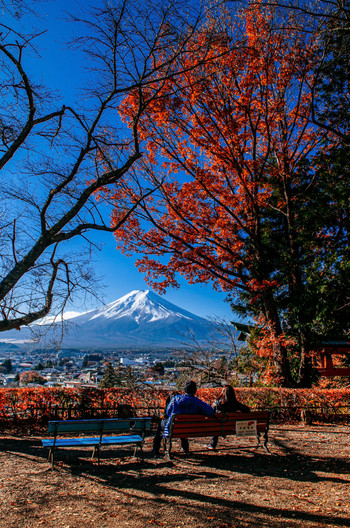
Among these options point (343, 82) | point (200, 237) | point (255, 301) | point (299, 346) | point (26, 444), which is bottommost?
point (26, 444)

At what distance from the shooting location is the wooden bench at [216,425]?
523cm

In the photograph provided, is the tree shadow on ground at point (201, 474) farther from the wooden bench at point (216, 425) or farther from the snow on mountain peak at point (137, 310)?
the snow on mountain peak at point (137, 310)

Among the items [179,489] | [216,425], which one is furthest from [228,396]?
[179,489]

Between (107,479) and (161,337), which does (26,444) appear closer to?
(107,479)

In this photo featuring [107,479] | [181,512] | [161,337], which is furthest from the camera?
[161,337]

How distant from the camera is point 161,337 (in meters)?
103

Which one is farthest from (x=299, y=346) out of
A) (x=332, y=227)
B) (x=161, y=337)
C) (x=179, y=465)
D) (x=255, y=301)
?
(x=161, y=337)

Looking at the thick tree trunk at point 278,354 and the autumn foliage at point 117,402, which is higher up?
the thick tree trunk at point 278,354

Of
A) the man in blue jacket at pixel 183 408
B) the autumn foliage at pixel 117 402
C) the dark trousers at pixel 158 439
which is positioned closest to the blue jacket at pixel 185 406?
the man in blue jacket at pixel 183 408

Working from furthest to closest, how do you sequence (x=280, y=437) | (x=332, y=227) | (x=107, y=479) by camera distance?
(x=332, y=227)
(x=280, y=437)
(x=107, y=479)

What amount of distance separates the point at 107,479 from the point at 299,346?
28.2 ft

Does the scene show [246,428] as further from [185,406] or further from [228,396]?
[185,406]

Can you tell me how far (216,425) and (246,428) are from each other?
2.15ft

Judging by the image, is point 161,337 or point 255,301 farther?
point 161,337
